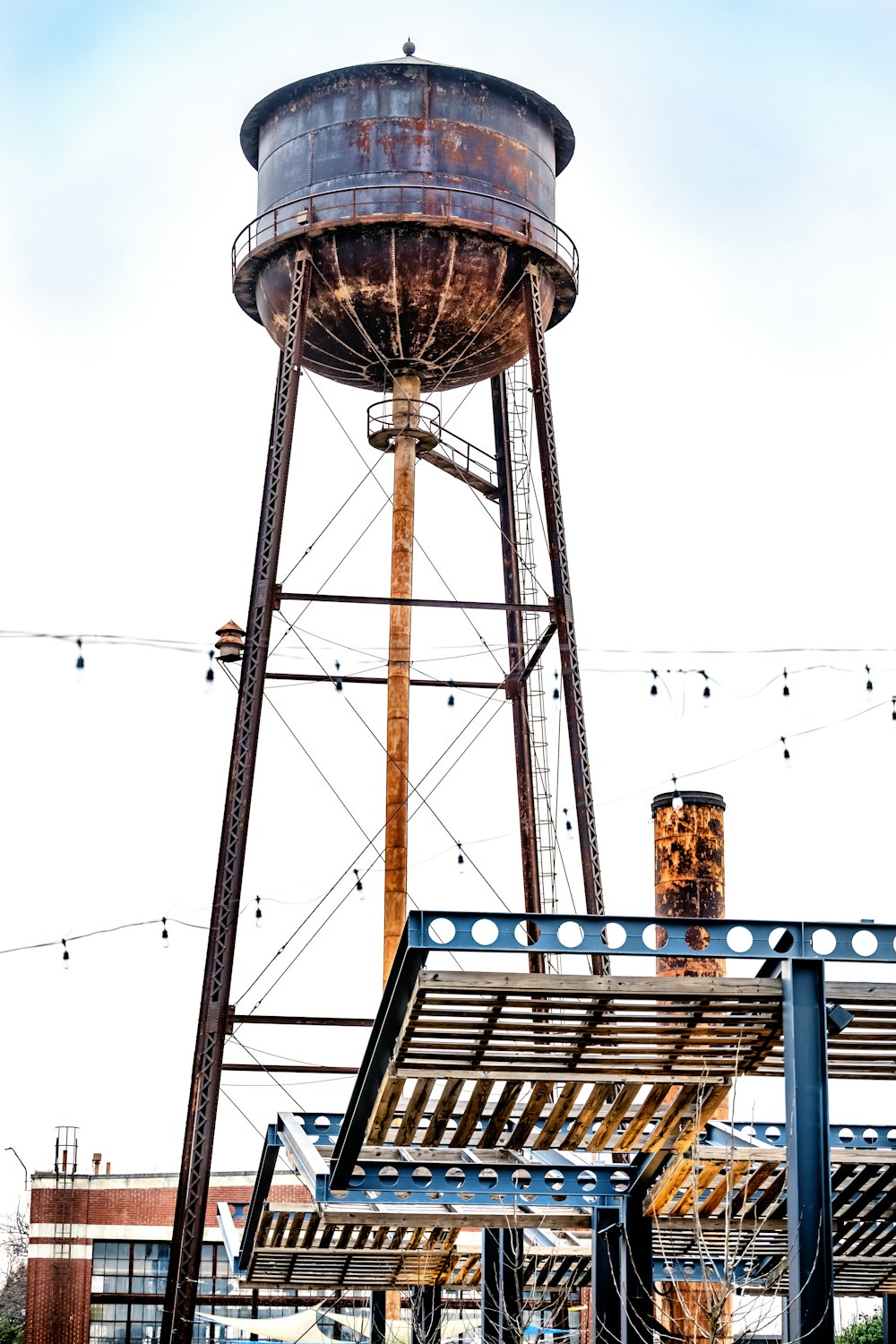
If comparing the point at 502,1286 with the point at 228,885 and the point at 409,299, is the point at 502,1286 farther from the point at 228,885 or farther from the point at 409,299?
the point at 409,299

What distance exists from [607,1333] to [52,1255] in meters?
27.8

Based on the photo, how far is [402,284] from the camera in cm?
2519

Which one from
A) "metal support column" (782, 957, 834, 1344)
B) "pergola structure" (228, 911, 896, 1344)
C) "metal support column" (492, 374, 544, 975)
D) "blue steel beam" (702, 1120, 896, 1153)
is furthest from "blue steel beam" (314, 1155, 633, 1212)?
"metal support column" (492, 374, 544, 975)

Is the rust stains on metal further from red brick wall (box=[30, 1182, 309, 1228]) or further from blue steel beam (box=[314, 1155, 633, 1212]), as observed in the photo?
red brick wall (box=[30, 1182, 309, 1228])

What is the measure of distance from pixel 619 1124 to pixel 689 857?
42.9 feet

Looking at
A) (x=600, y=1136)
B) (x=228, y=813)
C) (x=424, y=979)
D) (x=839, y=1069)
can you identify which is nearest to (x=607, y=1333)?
(x=600, y=1136)

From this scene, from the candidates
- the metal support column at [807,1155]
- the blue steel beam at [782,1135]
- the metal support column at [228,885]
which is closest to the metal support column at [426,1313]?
the metal support column at [228,885]

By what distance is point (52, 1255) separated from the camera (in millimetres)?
42094

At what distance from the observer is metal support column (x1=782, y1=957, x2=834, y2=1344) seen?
12789 millimetres

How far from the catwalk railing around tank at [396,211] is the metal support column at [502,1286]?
1217 centimetres

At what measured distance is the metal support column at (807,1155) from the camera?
42.0 feet

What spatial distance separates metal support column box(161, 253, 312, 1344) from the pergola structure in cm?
102

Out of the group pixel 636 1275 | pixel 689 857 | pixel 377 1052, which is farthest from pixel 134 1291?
pixel 377 1052

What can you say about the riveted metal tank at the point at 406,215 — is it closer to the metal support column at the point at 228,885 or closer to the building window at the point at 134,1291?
the metal support column at the point at 228,885
